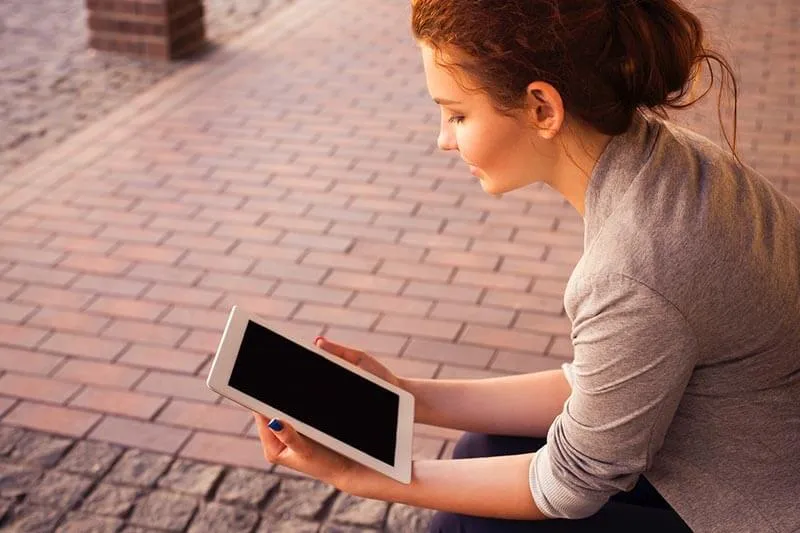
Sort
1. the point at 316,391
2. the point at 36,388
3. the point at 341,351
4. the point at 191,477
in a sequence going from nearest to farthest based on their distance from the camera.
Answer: the point at 316,391
the point at 341,351
the point at 191,477
the point at 36,388

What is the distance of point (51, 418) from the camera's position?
3428 millimetres

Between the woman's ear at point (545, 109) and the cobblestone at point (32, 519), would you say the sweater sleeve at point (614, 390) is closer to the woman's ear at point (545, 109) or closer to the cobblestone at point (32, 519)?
the woman's ear at point (545, 109)

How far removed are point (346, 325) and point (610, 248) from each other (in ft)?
7.84

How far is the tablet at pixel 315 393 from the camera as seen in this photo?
1904mm

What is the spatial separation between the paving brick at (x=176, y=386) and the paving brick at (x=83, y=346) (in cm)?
21

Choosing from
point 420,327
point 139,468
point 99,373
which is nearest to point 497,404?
point 139,468

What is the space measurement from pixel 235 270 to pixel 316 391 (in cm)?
249

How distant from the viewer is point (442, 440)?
11.0 feet

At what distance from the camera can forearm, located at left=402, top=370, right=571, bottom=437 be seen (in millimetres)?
2256

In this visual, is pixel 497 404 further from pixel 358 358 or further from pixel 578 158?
pixel 578 158

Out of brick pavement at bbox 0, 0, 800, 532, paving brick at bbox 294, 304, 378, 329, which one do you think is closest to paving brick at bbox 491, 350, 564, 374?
brick pavement at bbox 0, 0, 800, 532

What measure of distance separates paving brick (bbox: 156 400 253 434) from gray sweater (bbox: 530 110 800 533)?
1667 millimetres

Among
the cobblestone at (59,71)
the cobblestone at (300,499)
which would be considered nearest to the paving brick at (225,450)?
the cobblestone at (300,499)

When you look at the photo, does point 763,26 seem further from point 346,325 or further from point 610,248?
point 610,248
